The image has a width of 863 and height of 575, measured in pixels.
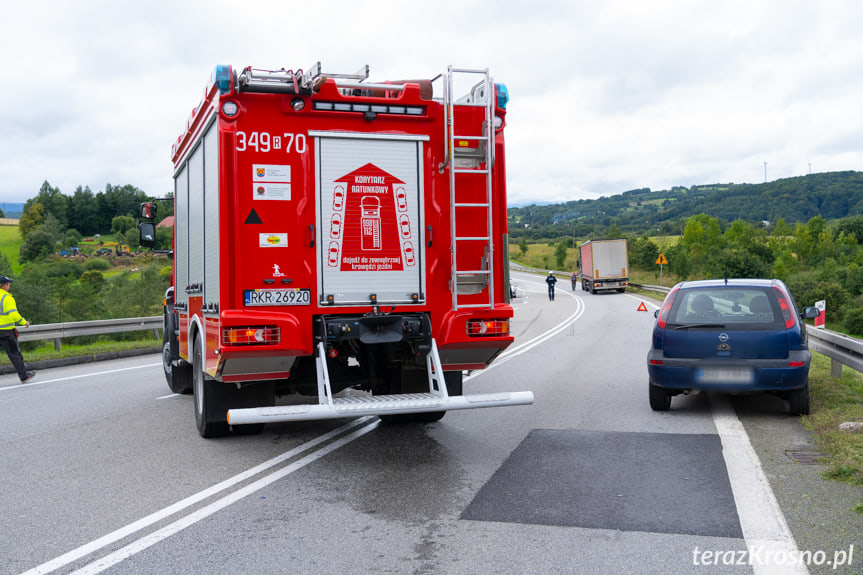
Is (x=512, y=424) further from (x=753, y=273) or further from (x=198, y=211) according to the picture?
(x=753, y=273)

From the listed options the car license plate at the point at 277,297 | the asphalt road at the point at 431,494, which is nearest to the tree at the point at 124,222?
the asphalt road at the point at 431,494

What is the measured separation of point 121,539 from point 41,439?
381cm

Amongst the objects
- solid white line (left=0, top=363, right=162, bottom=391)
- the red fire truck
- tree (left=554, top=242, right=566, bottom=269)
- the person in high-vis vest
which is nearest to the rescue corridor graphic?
the red fire truck

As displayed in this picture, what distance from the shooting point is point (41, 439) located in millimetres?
Result: 7586

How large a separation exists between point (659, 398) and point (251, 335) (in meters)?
4.81

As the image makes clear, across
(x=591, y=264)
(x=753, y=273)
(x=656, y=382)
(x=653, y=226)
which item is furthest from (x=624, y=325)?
(x=653, y=226)

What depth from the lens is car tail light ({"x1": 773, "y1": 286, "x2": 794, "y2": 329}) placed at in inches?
308

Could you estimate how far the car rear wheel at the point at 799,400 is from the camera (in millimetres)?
7762

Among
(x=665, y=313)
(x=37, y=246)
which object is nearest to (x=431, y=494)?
(x=665, y=313)

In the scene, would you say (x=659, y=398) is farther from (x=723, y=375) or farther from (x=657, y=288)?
(x=657, y=288)

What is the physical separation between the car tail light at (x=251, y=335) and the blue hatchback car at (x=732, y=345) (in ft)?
14.3

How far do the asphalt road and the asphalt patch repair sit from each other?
20 mm

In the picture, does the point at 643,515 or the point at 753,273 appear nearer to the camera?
the point at 643,515

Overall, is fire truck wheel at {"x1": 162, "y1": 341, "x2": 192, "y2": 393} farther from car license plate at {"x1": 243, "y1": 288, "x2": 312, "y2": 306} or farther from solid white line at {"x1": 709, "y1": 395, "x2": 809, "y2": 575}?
solid white line at {"x1": 709, "y1": 395, "x2": 809, "y2": 575}
